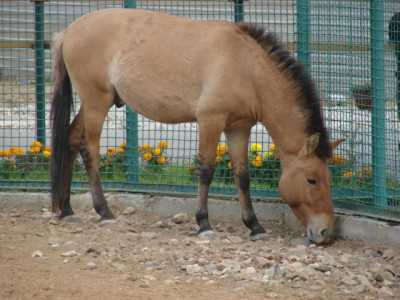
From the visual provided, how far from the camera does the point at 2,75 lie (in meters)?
10.1

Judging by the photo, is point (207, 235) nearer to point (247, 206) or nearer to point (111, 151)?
point (247, 206)

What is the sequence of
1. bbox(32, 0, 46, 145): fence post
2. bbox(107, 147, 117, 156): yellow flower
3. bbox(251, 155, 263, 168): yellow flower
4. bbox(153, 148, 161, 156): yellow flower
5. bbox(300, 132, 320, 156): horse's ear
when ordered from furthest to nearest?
bbox(32, 0, 46, 145): fence post < bbox(107, 147, 117, 156): yellow flower < bbox(153, 148, 161, 156): yellow flower < bbox(251, 155, 263, 168): yellow flower < bbox(300, 132, 320, 156): horse's ear

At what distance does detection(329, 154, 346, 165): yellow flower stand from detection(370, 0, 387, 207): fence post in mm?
490

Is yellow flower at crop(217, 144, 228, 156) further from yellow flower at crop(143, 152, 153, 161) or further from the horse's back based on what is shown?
the horse's back

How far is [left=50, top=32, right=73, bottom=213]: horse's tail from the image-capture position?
8.13 metres

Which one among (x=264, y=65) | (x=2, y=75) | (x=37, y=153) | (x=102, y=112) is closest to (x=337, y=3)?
(x=264, y=65)

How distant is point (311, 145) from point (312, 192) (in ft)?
1.20

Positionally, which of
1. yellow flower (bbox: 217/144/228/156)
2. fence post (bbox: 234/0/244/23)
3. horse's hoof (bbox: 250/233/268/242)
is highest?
fence post (bbox: 234/0/244/23)

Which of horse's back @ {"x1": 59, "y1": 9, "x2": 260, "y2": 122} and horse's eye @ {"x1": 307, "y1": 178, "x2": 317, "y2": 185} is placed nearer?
horse's eye @ {"x1": 307, "y1": 178, "x2": 317, "y2": 185}

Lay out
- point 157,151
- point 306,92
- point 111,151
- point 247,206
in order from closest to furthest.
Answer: point 306,92, point 247,206, point 157,151, point 111,151

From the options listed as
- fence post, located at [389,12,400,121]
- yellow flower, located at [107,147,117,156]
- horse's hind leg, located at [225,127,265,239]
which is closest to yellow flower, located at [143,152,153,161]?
yellow flower, located at [107,147,117,156]

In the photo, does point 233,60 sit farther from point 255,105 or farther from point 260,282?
point 260,282

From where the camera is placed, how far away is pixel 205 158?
745 centimetres

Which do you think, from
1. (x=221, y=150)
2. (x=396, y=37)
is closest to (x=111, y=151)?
(x=221, y=150)
